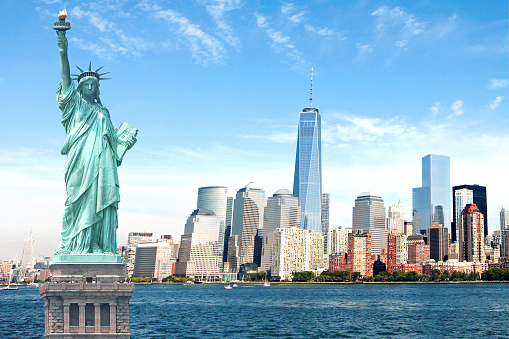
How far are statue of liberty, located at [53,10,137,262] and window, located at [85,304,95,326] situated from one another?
3.34 metres

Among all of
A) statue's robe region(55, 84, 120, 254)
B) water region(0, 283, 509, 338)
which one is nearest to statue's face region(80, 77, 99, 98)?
statue's robe region(55, 84, 120, 254)

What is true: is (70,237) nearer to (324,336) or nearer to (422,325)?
(324,336)

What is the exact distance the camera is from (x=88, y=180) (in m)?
37.4

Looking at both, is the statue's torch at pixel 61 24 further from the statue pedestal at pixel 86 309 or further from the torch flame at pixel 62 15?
the statue pedestal at pixel 86 309

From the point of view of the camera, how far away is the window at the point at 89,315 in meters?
34.6

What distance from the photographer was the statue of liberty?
1465 inches

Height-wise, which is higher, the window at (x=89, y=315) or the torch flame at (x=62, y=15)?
the torch flame at (x=62, y=15)

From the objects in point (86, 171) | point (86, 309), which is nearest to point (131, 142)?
point (86, 171)

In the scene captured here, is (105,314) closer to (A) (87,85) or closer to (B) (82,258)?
(B) (82,258)

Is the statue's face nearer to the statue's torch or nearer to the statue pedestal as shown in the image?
the statue's torch

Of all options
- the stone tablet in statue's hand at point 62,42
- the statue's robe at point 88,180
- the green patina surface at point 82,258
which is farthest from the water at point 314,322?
the stone tablet in statue's hand at point 62,42

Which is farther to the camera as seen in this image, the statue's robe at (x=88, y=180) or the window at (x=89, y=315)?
the statue's robe at (x=88, y=180)

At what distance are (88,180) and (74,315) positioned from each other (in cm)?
763

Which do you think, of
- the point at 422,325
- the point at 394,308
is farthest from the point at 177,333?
the point at 394,308
